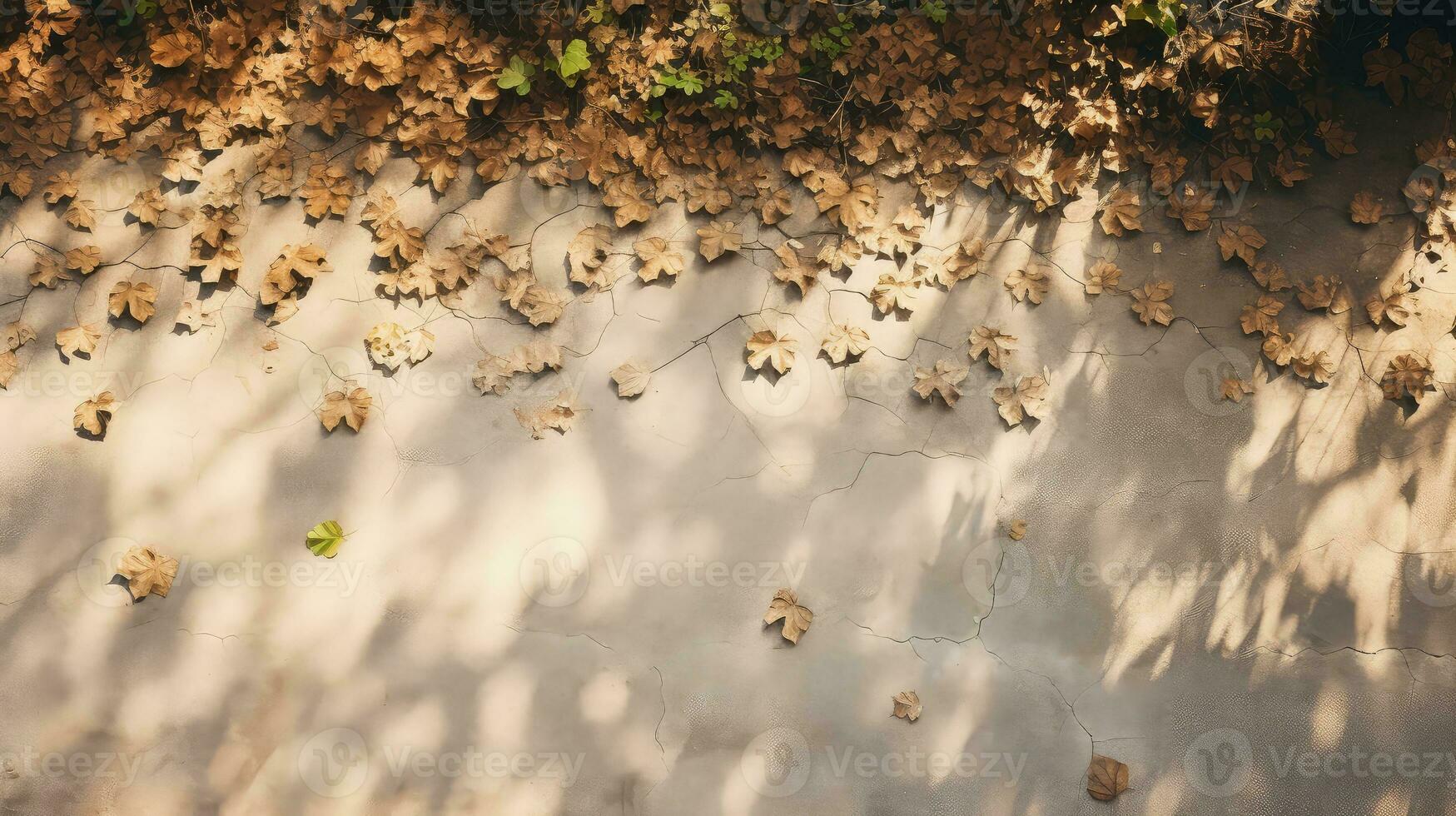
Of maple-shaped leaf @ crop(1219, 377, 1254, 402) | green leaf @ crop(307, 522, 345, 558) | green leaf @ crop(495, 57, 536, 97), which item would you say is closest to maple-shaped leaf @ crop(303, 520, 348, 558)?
green leaf @ crop(307, 522, 345, 558)

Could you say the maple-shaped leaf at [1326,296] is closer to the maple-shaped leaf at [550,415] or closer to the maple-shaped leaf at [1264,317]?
the maple-shaped leaf at [1264,317]

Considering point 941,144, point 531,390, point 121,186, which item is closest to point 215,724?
point 531,390

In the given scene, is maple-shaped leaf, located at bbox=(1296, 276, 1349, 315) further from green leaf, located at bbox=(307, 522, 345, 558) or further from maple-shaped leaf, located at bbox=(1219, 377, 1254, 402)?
green leaf, located at bbox=(307, 522, 345, 558)

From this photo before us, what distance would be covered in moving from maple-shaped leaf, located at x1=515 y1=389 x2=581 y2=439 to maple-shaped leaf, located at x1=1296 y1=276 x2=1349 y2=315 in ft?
7.99

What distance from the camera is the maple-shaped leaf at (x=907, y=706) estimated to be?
115 inches

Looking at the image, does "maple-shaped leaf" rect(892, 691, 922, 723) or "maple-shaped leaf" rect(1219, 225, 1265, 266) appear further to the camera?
→ "maple-shaped leaf" rect(1219, 225, 1265, 266)

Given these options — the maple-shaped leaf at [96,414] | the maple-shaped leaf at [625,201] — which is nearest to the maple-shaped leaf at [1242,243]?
the maple-shaped leaf at [625,201]

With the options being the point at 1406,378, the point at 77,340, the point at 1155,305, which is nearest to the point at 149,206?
the point at 77,340

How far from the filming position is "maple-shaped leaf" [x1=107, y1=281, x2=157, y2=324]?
121 inches

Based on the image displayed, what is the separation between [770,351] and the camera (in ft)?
10.0

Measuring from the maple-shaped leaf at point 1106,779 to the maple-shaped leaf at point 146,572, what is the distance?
296 cm

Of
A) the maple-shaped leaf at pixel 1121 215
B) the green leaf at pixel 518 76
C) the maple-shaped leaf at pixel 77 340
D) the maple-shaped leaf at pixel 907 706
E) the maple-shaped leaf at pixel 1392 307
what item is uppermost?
the green leaf at pixel 518 76

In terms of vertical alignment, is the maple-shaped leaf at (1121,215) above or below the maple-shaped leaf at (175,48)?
below

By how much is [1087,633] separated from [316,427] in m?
2.58
